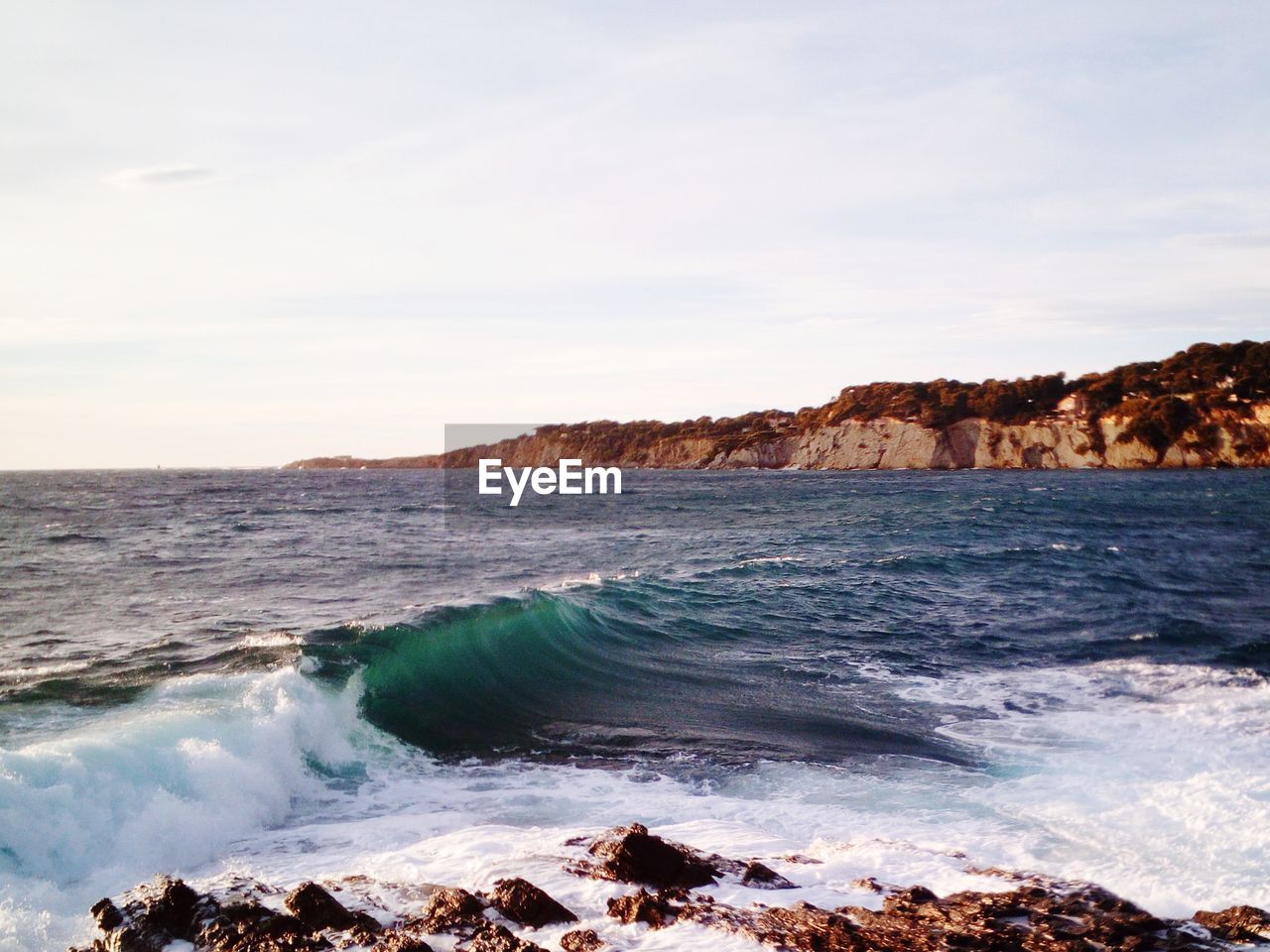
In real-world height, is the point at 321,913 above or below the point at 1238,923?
Result: above

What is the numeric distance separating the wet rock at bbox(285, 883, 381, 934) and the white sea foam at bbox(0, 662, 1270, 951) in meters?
0.60

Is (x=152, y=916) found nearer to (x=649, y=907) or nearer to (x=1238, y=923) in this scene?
(x=649, y=907)

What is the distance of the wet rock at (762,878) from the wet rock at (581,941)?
1408 millimetres

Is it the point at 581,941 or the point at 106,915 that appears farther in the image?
the point at 106,915

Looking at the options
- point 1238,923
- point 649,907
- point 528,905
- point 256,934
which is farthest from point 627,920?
point 1238,923

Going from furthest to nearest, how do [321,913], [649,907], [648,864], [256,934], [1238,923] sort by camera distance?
[648,864] → [649,907] → [1238,923] → [321,913] → [256,934]

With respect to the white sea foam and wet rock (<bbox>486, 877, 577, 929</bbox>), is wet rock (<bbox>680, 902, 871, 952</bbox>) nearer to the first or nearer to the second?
the white sea foam

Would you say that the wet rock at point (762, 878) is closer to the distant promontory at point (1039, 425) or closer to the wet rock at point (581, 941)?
the wet rock at point (581, 941)

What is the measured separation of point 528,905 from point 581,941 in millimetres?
492

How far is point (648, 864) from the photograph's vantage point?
6449 mm

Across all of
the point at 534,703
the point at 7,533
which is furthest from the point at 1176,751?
the point at 7,533

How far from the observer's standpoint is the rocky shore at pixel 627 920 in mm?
5391

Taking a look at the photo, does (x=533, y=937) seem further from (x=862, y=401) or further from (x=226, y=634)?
(x=862, y=401)

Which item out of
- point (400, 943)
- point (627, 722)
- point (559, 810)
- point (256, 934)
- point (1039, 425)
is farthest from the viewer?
point (1039, 425)
